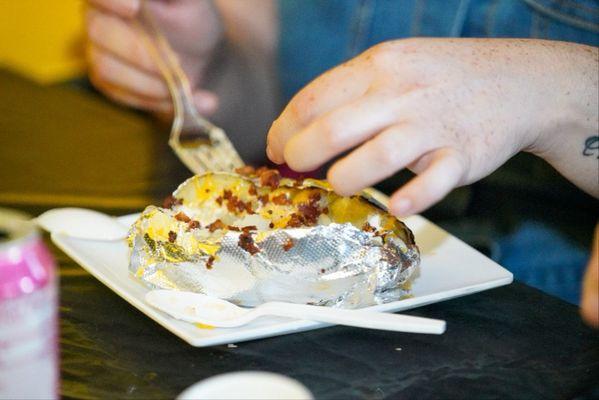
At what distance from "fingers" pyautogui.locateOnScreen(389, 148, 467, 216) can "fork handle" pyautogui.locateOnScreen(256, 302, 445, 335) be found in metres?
0.09

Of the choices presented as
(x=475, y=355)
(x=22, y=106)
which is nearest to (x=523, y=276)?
(x=475, y=355)

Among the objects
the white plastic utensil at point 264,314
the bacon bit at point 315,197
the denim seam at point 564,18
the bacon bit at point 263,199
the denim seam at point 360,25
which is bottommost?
the white plastic utensil at point 264,314

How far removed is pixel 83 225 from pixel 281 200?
22cm

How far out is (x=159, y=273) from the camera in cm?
78

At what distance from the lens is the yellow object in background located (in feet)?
7.39

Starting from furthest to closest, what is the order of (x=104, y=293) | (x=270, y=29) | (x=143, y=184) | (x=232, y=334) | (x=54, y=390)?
(x=270, y=29)
(x=143, y=184)
(x=104, y=293)
(x=232, y=334)
(x=54, y=390)

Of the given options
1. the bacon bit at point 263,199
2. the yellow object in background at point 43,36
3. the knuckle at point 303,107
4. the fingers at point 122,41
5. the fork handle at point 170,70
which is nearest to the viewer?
the knuckle at point 303,107

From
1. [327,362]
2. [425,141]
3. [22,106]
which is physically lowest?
[22,106]

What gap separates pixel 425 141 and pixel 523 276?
0.55 meters

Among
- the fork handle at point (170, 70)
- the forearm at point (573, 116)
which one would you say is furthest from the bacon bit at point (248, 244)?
the fork handle at point (170, 70)

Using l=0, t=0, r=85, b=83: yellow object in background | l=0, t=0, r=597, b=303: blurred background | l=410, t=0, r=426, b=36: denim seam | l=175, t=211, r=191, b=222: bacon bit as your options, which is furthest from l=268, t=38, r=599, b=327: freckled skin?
l=0, t=0, r=85, b=83: yellow object in background

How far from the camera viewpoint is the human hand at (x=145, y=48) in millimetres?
1367

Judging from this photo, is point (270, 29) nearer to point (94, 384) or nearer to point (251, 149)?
point (251, 149)

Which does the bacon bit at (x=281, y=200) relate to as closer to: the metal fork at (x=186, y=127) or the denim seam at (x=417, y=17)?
the metal fork at (x=186, y=127)
